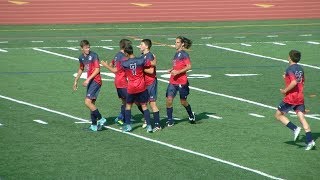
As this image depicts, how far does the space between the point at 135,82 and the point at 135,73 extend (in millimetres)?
193

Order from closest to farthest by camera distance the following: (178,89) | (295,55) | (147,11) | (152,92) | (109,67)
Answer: (295,55) < (109,67) < (152,92) < (178,89) < (147,11)

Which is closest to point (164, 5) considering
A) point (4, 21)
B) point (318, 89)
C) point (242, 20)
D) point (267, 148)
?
point (242, 20)

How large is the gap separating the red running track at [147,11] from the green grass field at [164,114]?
323 centimetres

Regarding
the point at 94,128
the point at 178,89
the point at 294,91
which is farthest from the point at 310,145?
the point at 94,128

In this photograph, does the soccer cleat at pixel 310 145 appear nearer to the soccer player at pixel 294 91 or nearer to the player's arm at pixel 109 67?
the soccer player at pixel 294 91

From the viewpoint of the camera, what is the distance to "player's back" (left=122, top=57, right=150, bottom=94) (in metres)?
20.9

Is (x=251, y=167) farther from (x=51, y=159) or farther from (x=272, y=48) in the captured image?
(x=272, y=48)

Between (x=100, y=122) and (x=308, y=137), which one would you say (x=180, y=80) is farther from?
(x=308, y=137)

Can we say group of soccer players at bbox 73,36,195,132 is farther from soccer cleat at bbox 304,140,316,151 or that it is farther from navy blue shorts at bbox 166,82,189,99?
soccer cleat at bbox 304,140,316,151

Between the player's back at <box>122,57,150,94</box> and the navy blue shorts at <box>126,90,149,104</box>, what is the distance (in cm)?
9

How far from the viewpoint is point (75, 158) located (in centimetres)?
1856

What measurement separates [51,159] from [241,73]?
1170 centimetres

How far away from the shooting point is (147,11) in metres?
43.6

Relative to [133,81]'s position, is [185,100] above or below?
below
